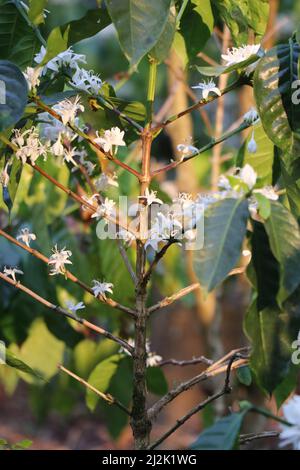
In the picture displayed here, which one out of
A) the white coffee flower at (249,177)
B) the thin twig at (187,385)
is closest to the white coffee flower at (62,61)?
the white coffee flower at (249,177)

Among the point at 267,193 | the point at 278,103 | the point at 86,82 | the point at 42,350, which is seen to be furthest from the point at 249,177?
the point at 42,350

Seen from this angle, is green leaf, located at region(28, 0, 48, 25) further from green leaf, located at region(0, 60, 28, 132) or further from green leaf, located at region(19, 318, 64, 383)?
green leaf, located at region(19, 318, 64, 383)

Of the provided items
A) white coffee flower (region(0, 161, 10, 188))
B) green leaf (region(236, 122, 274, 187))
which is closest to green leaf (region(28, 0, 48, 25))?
white coffee flower (region(0, 161, 10, 188))

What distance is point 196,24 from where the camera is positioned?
79 cm

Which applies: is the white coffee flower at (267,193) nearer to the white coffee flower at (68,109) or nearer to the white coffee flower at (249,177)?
the white coffee flower at (249,177)

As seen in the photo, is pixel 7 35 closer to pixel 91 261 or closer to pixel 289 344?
pixel 289 344

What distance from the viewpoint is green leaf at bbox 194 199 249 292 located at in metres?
0.54

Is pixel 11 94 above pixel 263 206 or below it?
above

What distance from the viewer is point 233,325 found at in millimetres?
2980

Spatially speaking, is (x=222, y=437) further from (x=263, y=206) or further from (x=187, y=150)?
(x=187, y=150)

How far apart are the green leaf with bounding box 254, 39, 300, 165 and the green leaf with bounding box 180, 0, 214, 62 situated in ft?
0.39

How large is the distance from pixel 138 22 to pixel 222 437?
1.13 feet

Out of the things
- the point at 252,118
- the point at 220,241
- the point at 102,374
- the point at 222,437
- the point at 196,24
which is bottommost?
the point at 222,437
